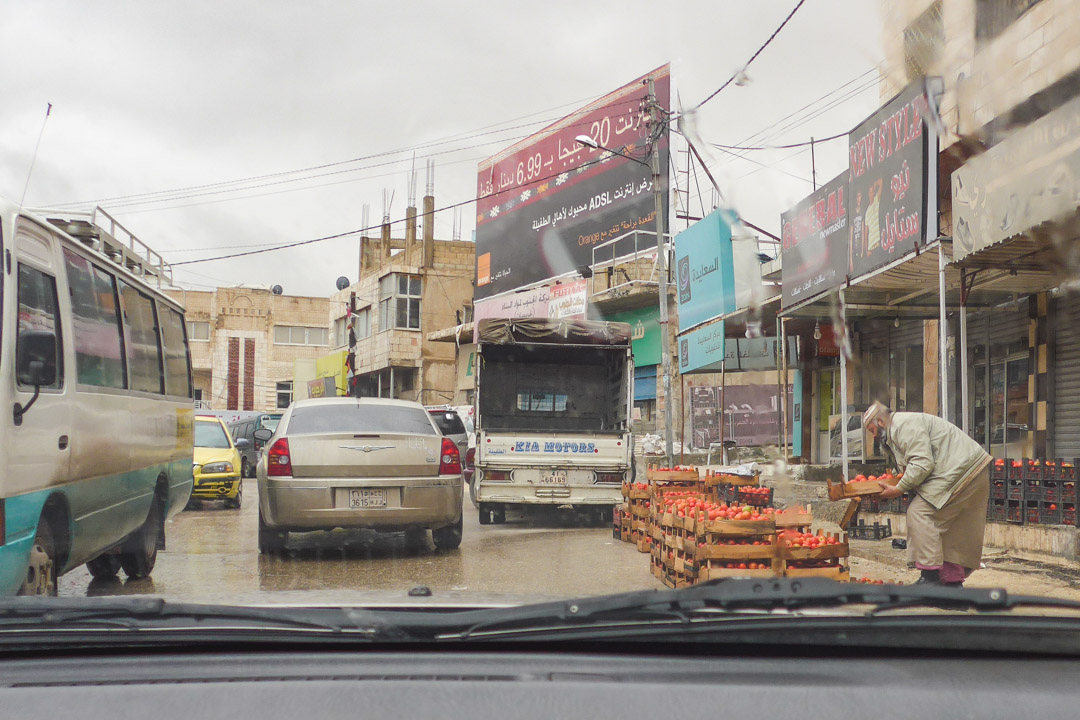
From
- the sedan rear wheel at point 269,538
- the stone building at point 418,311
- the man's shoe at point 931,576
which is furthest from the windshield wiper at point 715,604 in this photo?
the stone building at point 418,311

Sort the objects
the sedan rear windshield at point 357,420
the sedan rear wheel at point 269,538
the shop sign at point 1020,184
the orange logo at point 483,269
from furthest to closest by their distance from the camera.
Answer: the orange logo at point 483,269 < the sedan rear wheel at point 269,538 < the sedan rear windshield at point 357,420 < the shop sign at point 1020,184

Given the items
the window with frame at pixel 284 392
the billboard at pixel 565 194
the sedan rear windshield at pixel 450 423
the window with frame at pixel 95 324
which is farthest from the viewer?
the window with frame at pixel 284 392

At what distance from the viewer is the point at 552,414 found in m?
16.1

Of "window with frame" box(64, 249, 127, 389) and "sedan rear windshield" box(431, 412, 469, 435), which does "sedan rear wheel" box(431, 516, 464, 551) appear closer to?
"window with frame" box(64, 249, 127, 389)

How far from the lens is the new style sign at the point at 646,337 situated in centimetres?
2850

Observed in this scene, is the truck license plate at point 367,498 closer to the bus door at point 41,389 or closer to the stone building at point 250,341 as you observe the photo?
the bus door at point 41,389

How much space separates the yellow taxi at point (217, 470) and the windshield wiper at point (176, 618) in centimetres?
1444

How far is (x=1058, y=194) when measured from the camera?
831 cm

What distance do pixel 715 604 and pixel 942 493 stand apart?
5.11 metres

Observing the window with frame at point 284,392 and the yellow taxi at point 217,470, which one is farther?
the window with frame at point 284,392

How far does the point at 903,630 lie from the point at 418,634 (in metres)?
0.97

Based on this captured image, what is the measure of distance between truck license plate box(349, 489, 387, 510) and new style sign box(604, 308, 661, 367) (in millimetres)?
19328

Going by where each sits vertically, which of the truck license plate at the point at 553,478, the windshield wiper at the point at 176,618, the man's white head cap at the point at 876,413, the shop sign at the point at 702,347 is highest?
the shop sign at the point at 702,347

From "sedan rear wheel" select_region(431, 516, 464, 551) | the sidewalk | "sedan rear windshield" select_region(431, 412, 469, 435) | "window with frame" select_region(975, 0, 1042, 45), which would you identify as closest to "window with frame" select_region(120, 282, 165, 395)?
"sedan rear wheel" select_region(431, 516, 464, 551)
